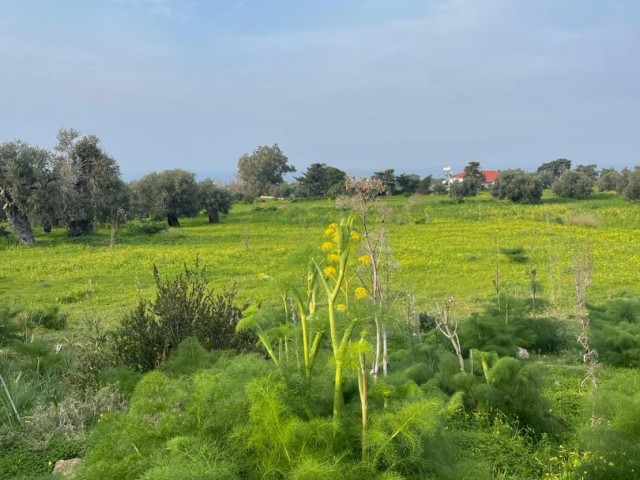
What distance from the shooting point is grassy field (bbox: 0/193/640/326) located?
42.9 ft

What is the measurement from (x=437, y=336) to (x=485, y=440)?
9.75 ft

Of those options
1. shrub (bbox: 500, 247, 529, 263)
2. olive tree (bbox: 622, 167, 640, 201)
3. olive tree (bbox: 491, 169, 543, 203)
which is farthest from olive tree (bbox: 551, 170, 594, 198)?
shrub (bbox: 500, 247, 529, 263)

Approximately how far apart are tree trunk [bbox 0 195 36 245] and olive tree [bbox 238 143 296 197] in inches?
1966

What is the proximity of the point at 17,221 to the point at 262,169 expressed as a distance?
5448 centimetres

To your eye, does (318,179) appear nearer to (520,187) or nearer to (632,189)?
(520,187)

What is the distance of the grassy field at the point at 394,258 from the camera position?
13.1m

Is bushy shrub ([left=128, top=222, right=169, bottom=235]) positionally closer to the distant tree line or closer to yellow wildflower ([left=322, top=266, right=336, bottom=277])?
the distant tree line

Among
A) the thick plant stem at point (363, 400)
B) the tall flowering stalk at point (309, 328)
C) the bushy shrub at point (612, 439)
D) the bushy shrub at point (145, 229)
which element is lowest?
the bushy shrub at point (612, 439)

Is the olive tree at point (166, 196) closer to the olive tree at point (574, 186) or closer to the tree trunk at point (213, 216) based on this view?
the tree trunk at point (213, 216)

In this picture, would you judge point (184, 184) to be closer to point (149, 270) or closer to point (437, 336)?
point (149, 270)

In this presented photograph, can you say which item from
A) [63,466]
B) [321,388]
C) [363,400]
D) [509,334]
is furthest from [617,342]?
[63,466]

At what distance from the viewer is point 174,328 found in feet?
21.8

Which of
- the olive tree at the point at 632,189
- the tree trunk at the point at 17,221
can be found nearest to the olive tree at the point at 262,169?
the olive tree at the point at 632,189

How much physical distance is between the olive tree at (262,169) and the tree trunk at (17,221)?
1966 inches
